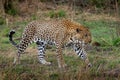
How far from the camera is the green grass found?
9922 mm

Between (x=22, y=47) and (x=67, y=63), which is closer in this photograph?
(x=67, y=63)

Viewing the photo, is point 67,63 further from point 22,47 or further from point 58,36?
point 22,47

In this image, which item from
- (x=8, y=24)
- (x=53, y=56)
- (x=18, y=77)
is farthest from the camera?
(x=8, y=24)

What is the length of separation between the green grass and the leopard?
0.71ft

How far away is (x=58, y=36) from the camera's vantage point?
448 inches

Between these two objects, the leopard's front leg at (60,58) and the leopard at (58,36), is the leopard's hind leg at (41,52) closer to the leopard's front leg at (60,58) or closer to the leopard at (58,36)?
the leopard at (58,36)

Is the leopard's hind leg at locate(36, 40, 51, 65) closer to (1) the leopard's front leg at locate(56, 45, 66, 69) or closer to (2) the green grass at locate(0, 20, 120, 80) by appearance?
(2) the green grass at locate(0, 20, 120, 80)

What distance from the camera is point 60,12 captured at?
1702 cm

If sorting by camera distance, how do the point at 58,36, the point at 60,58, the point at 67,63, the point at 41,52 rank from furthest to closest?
the point at 41,52, the point at 67,63, the point at 58,36, the point at 60,58

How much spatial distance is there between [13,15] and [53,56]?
529 cm

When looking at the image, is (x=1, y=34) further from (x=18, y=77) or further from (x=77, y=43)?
(x=18, y=77)

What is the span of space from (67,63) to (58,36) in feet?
2.15

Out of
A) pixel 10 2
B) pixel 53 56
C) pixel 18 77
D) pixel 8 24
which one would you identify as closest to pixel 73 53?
pixel 53 56

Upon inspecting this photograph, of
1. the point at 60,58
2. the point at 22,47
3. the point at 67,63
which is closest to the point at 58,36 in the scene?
the point at 60,58
